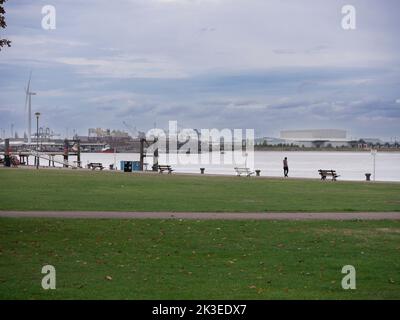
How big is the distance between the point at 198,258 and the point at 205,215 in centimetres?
753

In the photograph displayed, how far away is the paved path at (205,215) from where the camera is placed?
20453 mm

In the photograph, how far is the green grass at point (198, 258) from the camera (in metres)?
10.8

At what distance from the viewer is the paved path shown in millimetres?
20453

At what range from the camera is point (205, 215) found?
2123 centimetres

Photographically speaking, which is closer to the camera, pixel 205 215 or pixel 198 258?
Answer: pixel 198 258

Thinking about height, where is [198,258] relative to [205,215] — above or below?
below

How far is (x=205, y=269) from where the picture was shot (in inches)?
496

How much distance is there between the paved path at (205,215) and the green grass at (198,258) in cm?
116

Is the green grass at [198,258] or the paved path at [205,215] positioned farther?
the paved path at [205,215]

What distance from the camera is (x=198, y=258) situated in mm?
13711

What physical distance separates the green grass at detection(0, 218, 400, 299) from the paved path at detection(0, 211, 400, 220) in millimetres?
1157

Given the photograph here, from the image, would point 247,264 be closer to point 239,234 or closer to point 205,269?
point 205,269
